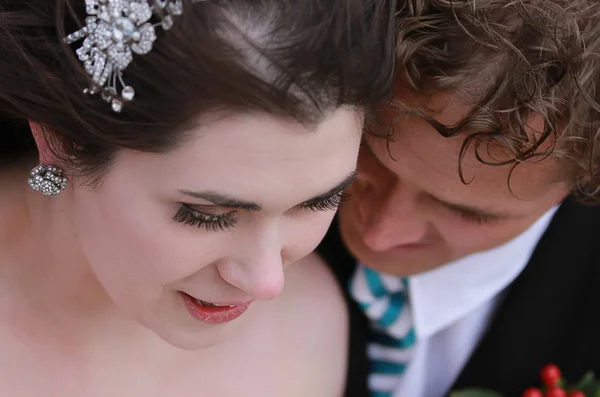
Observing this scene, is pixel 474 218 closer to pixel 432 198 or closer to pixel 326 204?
pixel 432 198

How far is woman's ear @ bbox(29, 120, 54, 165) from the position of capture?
97cm

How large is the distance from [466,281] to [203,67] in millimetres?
923

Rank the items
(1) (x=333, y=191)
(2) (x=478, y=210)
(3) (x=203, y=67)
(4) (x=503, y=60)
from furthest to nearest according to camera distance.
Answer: (2) (x=478, y=210) → (4) (x=503, y=60) → (1) (x=333, y=191) → (3) (x=203, y=67)

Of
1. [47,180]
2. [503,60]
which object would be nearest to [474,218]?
[503,60]

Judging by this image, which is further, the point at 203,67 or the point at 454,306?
the point at 454,306

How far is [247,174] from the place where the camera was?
85 cm

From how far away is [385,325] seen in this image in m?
1.51

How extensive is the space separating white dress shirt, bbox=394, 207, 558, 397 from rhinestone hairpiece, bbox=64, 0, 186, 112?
856 mm

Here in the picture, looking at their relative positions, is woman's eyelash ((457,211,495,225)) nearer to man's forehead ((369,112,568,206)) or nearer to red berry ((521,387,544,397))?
man's forehead ((369,112,568,206))

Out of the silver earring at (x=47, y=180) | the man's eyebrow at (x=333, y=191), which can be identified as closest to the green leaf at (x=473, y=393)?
the man's eyebrow at (x=333, y=191)

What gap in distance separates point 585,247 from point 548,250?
3.0 inches

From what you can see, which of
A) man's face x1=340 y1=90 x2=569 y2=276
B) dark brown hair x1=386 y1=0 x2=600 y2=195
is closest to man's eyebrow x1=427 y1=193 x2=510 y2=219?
man's face x1=340 y1=90 x2=569 y2=276

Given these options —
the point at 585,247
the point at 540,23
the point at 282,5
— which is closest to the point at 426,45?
the point at 540,23

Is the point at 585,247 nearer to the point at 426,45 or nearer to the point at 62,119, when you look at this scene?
the point at 426,45
